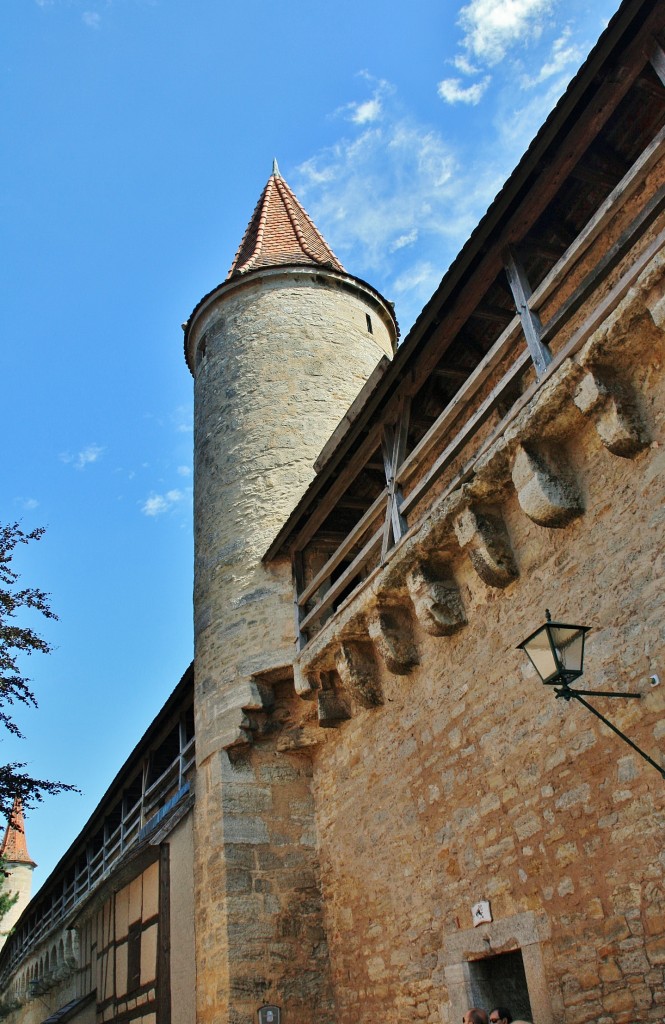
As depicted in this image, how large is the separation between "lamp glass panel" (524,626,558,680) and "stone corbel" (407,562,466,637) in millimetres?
1518

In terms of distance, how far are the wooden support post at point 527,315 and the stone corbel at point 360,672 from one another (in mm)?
2653

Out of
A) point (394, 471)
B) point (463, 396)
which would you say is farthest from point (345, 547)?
point (463, 396)

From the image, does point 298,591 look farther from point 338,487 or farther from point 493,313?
point 493,313

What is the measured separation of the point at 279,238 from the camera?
11.4 metres

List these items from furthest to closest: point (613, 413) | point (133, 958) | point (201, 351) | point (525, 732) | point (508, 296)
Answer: point (201, 351) < point (133, 958) < point (508, 296) < point (525, 732) < point (613, 413)

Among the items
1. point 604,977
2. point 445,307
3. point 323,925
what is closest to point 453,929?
point 604,977

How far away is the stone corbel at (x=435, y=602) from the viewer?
5430mm

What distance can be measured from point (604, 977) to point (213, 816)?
3.79 metres

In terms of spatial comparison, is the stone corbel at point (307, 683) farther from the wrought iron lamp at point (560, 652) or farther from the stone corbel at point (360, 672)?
the wrought iron lamp at point (560, 652)

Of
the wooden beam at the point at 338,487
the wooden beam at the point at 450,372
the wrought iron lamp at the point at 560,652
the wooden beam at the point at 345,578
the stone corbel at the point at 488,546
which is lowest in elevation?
the wrought iron lamp at the point at 560,652

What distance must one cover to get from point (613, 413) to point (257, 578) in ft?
14.3

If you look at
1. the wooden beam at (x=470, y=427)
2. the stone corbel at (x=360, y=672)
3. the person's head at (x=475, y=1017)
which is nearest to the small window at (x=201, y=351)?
the wooden beam at (x=470, y=427)

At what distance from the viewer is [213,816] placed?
22.9 ft

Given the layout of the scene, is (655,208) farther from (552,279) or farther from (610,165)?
(610,165)
